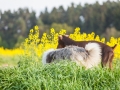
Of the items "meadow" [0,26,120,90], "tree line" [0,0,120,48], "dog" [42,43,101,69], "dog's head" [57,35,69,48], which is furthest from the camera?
"tree line" [0,0,120,48]

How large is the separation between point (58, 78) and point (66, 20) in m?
48.4

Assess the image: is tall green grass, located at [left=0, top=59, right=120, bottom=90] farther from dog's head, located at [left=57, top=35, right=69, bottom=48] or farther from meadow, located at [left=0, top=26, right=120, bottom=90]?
dog's head, located at [left=57, top=35, right=69, bottom=48]

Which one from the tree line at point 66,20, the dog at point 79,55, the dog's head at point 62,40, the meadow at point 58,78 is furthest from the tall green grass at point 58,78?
the tree line at point 66,20

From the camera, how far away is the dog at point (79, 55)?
7.07 m

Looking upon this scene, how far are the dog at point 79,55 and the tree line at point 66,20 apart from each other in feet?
117

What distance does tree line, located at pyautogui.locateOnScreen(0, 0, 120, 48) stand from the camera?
47531mm

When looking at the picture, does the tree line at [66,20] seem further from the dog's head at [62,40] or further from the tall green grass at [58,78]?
the tall green grass at [58,78]

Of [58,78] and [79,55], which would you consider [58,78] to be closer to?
[58,78]

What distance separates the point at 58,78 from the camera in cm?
620

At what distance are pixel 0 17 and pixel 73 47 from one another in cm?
4325

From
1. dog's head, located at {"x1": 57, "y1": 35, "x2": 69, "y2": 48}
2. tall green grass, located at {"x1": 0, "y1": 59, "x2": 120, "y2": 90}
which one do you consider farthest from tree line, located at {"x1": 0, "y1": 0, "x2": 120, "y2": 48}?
tall green grass, located at {"x1": 0, "y1": 59, "x2": 120, "y2": 90}

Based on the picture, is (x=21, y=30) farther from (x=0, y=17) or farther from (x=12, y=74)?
(x=12, y=74)

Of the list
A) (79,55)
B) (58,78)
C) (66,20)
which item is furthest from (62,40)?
(66,20)

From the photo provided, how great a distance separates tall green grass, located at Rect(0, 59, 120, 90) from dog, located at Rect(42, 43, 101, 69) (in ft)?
1.33
